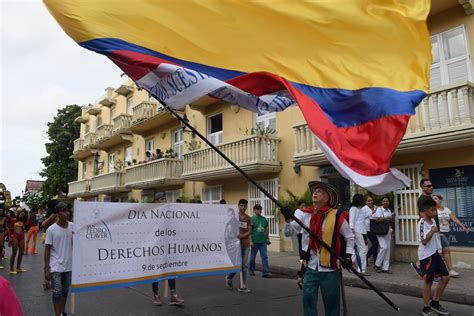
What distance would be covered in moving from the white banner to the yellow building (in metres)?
2.15

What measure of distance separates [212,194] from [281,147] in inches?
202

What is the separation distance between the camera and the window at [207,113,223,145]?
65.1 ft

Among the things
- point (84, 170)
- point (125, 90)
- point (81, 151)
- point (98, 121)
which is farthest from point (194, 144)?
point (84, 170)

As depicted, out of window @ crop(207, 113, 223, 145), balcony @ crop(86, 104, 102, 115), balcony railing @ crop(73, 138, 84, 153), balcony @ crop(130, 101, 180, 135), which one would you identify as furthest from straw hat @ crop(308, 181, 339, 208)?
balcony railing @ crop(73, 138, 84, 153)

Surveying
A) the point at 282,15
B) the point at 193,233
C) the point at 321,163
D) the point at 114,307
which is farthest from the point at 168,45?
the point at 321,163

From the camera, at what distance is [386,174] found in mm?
3926

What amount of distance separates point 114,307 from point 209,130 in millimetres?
13896

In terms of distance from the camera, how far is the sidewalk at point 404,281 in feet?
24.6

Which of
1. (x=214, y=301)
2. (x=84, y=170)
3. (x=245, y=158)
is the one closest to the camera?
(x=214, y=301)

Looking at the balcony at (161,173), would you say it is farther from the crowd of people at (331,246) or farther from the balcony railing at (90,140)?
the crowd of people at (331,246)

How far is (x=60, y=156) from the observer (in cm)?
4353

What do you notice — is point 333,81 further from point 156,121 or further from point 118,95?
point 118,95

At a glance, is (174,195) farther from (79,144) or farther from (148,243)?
(79,144)

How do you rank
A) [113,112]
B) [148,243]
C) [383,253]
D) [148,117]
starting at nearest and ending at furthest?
[148,243] < [383,253] < [148,117] < [113,112]
